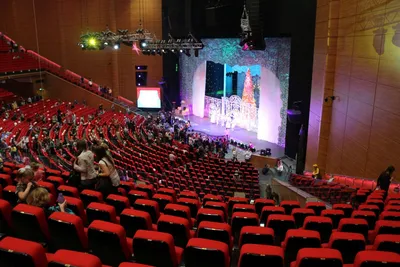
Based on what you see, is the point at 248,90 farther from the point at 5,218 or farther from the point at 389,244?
the point at 5,218

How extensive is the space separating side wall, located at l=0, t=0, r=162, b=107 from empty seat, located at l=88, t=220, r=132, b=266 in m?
22.8

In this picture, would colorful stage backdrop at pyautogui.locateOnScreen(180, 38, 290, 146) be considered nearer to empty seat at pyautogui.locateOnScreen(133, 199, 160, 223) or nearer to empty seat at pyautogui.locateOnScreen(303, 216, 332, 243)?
empty seat at pyautogui.locateOnScreen(303, 216, 332, 243)

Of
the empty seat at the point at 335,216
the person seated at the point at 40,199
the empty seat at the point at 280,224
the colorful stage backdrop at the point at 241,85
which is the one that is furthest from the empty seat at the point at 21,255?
the colorful stage backdrop at the point at 241,85

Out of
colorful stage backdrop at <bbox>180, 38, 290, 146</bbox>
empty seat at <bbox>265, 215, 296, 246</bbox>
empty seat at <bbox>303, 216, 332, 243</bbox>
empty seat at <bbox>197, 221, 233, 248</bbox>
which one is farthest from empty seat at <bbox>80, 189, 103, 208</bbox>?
colorful stage backdrop at <bbox>180, 38, 290, 146</bbox>

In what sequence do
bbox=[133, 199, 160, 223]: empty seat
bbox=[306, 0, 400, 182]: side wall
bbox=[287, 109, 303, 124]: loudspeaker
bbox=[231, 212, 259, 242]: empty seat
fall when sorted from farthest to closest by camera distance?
bbox=[287, 109, 303, 124]: loudspeaker, bbox=[306, 0, 400, 182]: side wall, bbox=[133, 199, 160, 223]: empty seat, bbox=[231, 212, 259, 242]: empty seat

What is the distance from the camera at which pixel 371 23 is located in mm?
10062

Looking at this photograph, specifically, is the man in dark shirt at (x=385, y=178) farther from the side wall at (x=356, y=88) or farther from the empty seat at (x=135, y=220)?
the empty seat at (x=135, y=220)

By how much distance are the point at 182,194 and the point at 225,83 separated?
701 inches

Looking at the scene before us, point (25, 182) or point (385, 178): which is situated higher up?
point (25, 182)

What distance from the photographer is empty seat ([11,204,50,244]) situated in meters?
3.64

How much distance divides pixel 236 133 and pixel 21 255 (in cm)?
1972

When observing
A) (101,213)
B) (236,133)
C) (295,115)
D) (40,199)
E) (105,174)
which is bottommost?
(236,133)

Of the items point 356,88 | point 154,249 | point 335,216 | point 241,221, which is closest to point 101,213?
point 154,249

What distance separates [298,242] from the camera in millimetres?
3748
